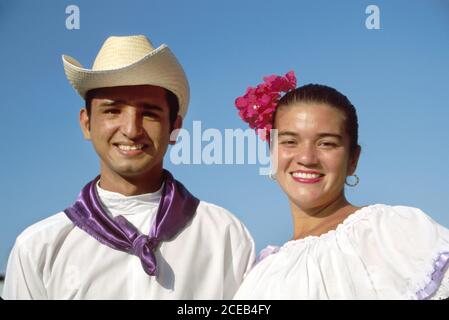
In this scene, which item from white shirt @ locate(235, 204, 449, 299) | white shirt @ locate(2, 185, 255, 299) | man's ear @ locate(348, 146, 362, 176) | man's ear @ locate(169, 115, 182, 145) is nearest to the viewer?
white shirt @ locate(235, 204, 449, 299)

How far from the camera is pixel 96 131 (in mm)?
2777

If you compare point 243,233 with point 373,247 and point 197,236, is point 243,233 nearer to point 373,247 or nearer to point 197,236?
point 197,236

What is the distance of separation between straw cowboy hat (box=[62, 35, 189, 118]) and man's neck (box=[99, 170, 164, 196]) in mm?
402

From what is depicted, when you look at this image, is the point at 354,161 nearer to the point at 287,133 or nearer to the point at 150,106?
the point at 287,133

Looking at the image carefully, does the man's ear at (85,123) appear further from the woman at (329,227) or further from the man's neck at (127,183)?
the woman at (329,227)

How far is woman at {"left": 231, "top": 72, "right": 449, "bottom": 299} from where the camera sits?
2.45 m

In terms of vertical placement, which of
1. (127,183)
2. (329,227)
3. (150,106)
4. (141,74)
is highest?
(141,74)

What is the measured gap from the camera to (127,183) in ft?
9.36

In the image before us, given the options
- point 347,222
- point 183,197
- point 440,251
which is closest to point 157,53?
point 183,197

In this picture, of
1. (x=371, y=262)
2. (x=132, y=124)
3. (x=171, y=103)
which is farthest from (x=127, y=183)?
(x=371, y=262)

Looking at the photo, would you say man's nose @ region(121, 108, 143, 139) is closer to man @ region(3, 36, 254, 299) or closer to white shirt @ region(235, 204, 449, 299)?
man @ region(3, 36, 254, 299)

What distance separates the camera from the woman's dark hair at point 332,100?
2.76 meters

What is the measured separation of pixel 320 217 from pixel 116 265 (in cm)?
97

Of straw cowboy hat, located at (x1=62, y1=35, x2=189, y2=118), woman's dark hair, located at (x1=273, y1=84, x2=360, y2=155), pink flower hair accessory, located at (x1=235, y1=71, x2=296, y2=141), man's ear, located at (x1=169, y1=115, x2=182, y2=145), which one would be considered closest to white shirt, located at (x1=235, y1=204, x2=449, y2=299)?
woman's dark hair, located at (x1=273, y1=84, x2=360, y2=155)
